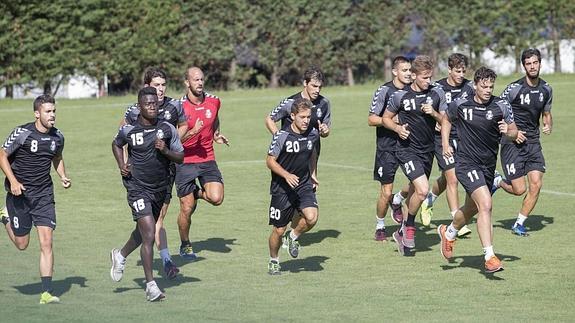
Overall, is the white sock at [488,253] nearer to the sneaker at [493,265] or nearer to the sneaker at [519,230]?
the sneaker at [493,265]

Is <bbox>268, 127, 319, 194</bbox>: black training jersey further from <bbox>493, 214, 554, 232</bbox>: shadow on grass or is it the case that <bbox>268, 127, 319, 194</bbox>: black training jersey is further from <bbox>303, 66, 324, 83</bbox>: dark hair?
<bbox>493, 214, 554, 232</bbox>: shadow on grass

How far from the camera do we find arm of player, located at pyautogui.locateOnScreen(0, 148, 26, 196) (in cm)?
1260

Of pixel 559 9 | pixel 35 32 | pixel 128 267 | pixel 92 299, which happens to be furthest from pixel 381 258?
pixel 559 9

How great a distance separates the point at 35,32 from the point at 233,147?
12004mm

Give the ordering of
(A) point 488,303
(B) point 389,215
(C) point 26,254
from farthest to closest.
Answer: (B) point 389,215, (C) point 26,254, (A) point 488,303

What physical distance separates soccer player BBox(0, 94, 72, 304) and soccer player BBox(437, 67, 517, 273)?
4.26 m

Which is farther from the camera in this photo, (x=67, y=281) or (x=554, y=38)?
(x=554, y=38)

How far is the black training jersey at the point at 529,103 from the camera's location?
17.0 metres

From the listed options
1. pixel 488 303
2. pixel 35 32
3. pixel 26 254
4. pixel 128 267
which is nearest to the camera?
pixel 488 303

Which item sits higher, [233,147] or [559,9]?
[559,9]

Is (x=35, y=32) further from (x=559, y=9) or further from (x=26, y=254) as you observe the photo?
(x=26, y=254)

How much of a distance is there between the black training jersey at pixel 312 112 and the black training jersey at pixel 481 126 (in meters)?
2.14

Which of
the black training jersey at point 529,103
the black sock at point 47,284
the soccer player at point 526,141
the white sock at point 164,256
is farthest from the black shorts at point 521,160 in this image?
the black sock at point 47,284

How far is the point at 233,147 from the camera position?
28984 millimetres
